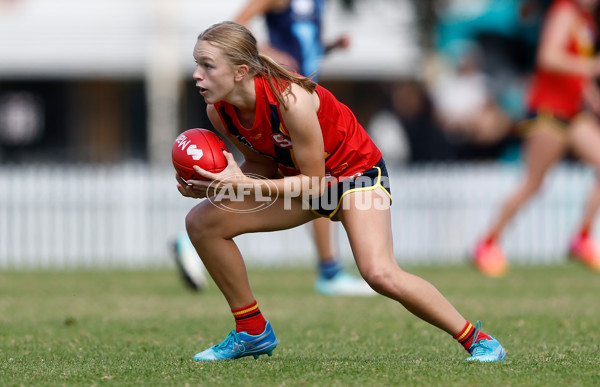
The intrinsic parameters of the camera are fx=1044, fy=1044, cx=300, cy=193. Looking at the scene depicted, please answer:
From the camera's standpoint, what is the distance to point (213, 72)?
4.30 metres

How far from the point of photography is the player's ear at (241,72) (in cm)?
433

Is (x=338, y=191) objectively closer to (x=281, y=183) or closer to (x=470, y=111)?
(x=281, y=183)

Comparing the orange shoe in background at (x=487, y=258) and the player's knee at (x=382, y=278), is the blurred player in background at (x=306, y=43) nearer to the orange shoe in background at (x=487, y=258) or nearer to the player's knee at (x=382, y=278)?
the orange shoe in background at (x=487, y=258)

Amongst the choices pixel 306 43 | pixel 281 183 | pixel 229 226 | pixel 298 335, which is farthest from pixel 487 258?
pixel 281 183

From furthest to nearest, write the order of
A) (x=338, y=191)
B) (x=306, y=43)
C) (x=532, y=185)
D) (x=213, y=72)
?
1. (x=532, y=185)
2. (x=306, y=43)
3. (x=338, y=191)
4. (x=213, y=72)

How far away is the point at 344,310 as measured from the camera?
674 centimetres

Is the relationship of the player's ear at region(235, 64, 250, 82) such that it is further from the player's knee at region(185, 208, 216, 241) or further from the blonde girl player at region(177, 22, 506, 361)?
the player's knee at region(185, 208, 216, 241)

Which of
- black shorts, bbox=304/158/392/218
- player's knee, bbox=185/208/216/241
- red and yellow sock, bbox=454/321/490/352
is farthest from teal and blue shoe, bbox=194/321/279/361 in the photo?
red and yellow sock, bbox=454/321/490/352

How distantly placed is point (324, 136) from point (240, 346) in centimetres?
102

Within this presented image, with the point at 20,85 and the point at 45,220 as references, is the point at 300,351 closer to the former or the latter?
the point at 45,220

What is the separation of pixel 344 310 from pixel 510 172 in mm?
6001

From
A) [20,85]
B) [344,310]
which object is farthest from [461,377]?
[20,85]

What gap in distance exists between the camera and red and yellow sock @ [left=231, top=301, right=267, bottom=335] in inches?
185

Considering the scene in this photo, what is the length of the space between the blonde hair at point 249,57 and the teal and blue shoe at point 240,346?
1101 millimetres
